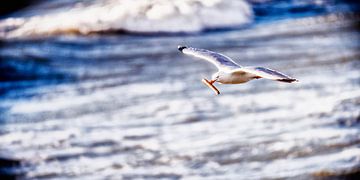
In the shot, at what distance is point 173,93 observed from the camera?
4582 mm

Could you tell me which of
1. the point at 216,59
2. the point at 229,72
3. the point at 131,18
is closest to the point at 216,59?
the point at 216,59

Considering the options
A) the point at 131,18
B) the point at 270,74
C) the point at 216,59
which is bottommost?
the point at 270,74

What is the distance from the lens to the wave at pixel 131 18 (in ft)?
18.7

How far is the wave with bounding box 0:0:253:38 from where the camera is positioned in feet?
18.7

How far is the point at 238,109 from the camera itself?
4.25 m

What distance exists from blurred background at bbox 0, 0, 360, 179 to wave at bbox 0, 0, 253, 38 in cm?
1

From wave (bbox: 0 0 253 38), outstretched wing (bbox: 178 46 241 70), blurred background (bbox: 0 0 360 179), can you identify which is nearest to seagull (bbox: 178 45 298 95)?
outstretched wing (bbox: 178 46 241 70)

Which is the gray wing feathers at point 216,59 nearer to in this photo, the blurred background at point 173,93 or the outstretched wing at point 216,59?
the outstretched wing at point 216,59

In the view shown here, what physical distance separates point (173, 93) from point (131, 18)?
1595mm

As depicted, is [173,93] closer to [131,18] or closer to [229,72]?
[131,18]

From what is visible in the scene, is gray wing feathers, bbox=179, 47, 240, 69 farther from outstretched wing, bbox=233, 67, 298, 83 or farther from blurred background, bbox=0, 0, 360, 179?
blurred background, bbox=0, 0, 360, 179

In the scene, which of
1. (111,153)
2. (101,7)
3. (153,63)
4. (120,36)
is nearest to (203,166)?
(111,153)

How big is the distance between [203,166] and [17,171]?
1087 millimetres

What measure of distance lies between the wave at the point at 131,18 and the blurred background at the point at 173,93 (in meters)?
0.01
